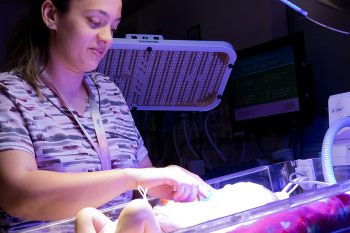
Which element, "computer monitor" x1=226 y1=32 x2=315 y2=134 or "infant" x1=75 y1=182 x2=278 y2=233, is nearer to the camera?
"infant" x1=75 y1=182 x2=278 y2=233

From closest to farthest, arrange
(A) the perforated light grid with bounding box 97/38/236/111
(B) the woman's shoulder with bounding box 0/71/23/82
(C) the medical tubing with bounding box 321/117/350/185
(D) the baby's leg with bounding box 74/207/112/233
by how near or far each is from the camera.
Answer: (D) the baby's leg with bounding box 74/207/112/233 < (C) the medical tubing with bounding box 321/117/350/185 < (B) the woman's shoulder with bounding box 0/71/23/82 < (A) the perforated light grid with bounding box 97/38/236/111

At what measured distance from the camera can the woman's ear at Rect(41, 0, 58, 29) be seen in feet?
3.49

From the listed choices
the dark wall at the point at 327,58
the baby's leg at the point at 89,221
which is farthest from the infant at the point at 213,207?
the dark wall at the point at 327,58

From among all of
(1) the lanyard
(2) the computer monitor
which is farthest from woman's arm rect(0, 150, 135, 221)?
(2) the computer monitor

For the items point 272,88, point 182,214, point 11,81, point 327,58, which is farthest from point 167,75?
point 327,58

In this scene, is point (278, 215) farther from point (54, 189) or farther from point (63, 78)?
point (63, 78)

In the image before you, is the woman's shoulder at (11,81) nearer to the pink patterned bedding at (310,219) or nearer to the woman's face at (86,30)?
the woman's face at (86,30)

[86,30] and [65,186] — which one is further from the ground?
[86,30]

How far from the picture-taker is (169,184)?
0.80 metres

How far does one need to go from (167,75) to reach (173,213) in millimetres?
574

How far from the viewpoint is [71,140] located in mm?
994

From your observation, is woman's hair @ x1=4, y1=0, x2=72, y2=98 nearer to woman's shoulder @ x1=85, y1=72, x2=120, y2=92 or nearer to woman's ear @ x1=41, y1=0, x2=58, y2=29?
woman's ear @ x1=41, y1=0, x2=58, y2=29

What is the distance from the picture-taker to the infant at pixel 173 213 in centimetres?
54

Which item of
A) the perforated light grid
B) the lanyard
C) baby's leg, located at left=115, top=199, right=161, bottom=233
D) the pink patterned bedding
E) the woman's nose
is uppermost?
the woman's nose
